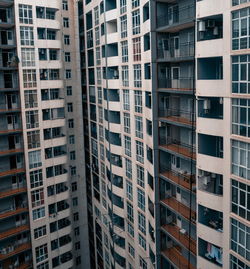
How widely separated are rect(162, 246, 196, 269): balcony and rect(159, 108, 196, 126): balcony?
9.13 metres

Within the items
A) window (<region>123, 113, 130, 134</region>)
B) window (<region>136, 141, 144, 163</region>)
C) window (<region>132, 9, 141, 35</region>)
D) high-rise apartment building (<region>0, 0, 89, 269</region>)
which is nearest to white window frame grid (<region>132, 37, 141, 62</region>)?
window (<region>132, 9, 141, 35</region>)

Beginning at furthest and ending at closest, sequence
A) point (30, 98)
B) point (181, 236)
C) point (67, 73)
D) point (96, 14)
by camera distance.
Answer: point (67, 73), point (96, 14), point (30, 98), point (181, 236)

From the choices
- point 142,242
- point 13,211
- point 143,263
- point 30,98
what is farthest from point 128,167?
point 13,211

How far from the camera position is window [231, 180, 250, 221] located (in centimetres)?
1588

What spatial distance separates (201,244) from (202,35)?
38.1 ft

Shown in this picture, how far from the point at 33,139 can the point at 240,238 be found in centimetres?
2167

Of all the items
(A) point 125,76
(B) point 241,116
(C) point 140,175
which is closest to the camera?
(B) point 241,116

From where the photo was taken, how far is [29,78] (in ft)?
103

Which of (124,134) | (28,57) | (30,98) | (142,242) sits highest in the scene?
(28,57)

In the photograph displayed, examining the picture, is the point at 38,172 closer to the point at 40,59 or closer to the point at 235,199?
the point at 40,59

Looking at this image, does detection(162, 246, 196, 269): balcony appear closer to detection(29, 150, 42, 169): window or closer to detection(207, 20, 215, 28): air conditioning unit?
detection(207, 20, 215, 28): air conditioning unit

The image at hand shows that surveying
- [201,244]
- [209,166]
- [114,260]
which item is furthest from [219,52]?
[114,260]

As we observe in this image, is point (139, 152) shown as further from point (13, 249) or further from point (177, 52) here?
point (13, 249)

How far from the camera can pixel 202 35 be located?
1764cm
